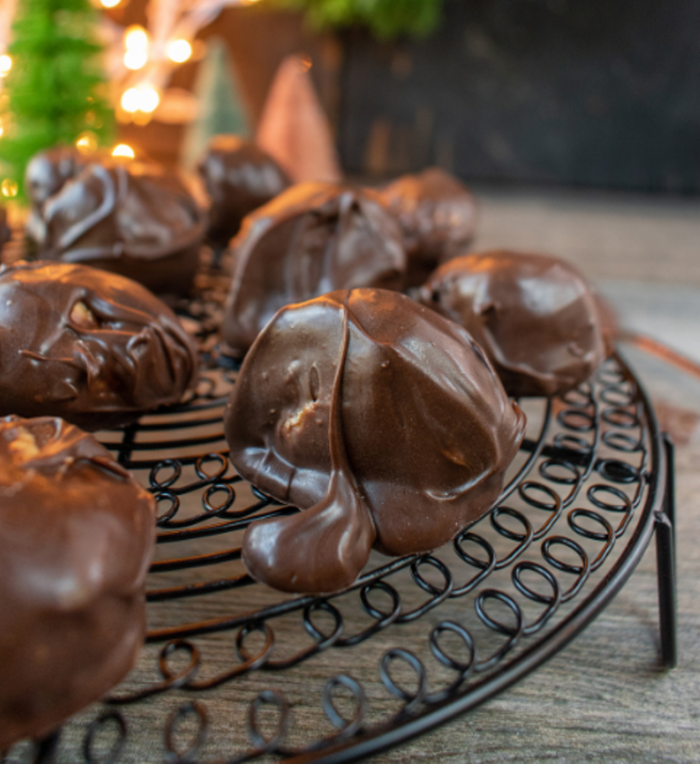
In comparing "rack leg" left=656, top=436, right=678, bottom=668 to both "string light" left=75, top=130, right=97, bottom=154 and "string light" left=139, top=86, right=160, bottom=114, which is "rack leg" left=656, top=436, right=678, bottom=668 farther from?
"string light" left=139, top=86, right=160, bottom=114

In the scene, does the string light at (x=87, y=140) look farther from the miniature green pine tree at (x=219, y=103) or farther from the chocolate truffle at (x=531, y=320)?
the chocolate truffle at (x=531, y=320)

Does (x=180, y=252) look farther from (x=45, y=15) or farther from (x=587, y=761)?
(x=45, y=15)

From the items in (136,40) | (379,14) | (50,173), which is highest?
(379,14)

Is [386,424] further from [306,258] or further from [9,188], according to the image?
[9,188]

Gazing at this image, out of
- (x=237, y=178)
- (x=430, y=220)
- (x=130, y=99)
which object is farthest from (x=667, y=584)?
(x=130, y=99)

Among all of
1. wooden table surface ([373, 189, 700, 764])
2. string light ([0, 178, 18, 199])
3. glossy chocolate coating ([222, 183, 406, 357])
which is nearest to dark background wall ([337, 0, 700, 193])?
string light ([0, 178, 18, 199])
